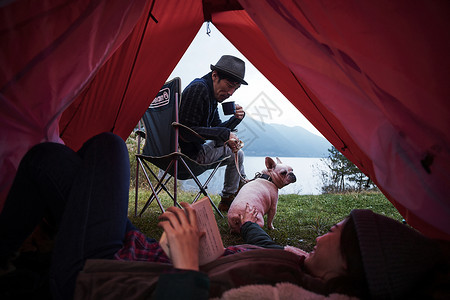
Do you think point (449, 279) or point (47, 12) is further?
point (47, 12)

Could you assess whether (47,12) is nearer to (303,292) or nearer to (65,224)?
(65,224)

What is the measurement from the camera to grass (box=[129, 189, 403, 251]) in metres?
2.20

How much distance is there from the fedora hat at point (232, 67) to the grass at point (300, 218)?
1.47 meters

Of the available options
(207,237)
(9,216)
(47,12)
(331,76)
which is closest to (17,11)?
(47,12)

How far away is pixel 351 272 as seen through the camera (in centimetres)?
86

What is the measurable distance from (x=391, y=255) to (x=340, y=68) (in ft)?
2.54

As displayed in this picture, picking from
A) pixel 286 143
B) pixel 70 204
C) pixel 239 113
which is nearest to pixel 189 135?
pixel 239 113

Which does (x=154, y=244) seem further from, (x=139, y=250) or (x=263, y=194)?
(x=263, y=194)

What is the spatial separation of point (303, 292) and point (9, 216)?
102 cm

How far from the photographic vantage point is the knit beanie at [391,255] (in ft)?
2.54

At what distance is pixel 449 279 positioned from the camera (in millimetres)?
728

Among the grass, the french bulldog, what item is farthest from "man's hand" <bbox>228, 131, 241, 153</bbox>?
the grass

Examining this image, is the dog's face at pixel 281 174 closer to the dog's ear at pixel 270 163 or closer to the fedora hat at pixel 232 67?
the dog's ear at pixel 270 163

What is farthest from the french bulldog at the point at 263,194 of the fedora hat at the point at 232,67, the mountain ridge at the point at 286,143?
the mountain ridge at the point at 286,143
